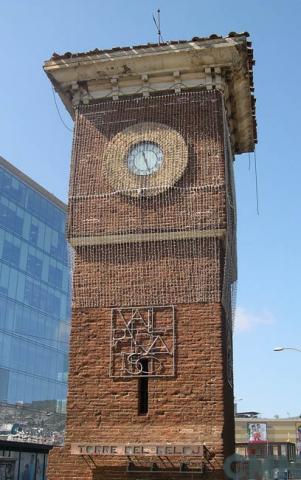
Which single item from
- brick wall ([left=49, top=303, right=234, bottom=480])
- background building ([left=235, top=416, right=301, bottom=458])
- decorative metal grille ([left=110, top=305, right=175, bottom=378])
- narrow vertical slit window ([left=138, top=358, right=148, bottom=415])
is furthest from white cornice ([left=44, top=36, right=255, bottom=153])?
background building ([left=235, top=416, right=301, bottom=458])

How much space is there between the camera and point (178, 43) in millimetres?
17438

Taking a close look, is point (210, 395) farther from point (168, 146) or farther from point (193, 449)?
point (168, 146)

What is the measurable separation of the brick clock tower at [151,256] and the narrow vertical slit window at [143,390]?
3cm

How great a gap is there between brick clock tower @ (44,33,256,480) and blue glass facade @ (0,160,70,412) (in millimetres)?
58265

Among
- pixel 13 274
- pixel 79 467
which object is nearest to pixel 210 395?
pixel 79 467

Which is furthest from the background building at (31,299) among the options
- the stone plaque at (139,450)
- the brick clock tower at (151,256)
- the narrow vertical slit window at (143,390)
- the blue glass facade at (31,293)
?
the stone plaque at (139,450)

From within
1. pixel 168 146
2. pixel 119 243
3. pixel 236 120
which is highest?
pixel 236 120

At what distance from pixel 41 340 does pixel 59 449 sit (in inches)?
2666

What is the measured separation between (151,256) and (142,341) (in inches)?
82.8

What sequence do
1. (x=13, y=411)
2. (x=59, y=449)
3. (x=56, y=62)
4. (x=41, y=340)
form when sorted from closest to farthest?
(x=59, y=449)
(x=56, y=62)
(x=13, y=411)
(x=41, y=340)

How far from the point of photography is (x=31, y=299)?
79.4 meters

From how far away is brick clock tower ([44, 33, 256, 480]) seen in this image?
1462 cm

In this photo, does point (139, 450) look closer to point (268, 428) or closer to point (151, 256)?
point (151, 256)

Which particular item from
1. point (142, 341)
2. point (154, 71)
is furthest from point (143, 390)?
point (154, 71)
